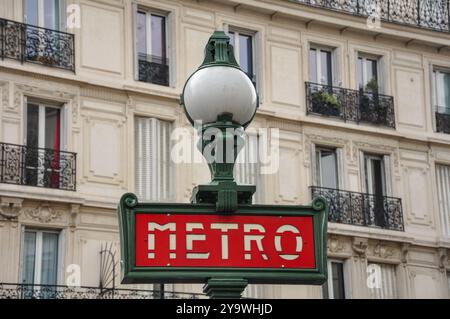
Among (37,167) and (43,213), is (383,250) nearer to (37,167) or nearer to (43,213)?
(43,213)

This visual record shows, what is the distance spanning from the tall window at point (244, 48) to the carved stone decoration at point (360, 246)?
407 cm

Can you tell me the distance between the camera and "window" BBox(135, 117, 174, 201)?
2428 centimetres

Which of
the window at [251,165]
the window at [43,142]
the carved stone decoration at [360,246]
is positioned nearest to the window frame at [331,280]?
the carved stone decoration at [360,246]

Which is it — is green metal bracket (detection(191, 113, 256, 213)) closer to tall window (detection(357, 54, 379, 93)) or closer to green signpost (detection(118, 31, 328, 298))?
green signpost (detection(118, 31, 328, 298))

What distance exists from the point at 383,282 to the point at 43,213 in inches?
321

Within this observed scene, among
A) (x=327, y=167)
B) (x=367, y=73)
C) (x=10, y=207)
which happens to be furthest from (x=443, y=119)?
(x=10, y=207)

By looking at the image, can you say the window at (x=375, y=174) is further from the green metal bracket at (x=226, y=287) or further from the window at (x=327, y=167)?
the green metal bracket at (x=226, y=287)

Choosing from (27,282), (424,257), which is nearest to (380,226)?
(424,257)

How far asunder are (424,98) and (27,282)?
36.2ft

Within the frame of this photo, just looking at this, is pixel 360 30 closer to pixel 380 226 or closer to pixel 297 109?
pixel 297 109

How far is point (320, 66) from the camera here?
90.0ft

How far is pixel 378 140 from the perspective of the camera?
27578 millimetres

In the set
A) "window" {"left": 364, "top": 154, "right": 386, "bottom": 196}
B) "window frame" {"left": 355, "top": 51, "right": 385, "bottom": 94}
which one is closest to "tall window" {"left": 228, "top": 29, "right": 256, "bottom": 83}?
"window frame" {"left": 355, "top": 51, "right": 385, "bottom": 94}

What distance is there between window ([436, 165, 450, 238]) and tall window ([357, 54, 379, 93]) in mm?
2511
